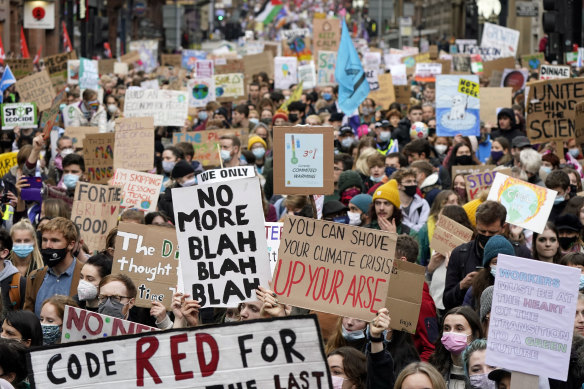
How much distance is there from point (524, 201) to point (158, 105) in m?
8.96

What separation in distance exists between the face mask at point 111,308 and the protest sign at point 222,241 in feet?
1.67

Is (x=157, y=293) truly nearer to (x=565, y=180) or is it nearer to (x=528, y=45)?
(x=565, y=180)

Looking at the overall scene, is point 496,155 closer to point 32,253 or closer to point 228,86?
point 32,253

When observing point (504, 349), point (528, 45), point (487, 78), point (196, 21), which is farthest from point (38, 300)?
point (196, 21)

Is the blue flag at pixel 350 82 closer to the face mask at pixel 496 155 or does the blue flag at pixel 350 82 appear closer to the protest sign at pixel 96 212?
the face mask at pixel 496 155

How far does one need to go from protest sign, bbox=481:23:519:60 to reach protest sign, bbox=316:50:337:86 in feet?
14.4

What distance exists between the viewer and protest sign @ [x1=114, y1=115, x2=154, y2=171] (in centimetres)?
1320

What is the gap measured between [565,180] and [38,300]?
184 inches

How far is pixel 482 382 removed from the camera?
19.0 ft

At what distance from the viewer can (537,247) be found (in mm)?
8781

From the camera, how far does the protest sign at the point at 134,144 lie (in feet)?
43.3

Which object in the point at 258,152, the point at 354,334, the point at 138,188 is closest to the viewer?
the point at 354,334

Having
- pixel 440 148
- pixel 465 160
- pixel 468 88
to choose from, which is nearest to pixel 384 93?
pixel 468 88

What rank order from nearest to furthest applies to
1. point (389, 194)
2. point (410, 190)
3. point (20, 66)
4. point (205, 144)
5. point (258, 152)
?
point (389, 194) < point (410, 190) < point (258, 152) < point (205, 144) < point (20, 66)
